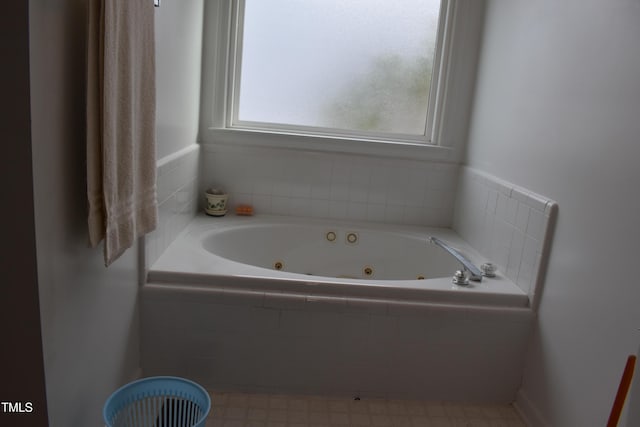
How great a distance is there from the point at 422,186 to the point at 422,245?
357 millimetres

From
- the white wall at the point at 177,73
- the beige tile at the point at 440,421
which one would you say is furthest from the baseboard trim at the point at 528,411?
the white wall at the point at 177,73

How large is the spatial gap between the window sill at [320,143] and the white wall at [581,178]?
60 cm

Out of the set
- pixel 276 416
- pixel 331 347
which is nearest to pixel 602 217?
pixel 331 347

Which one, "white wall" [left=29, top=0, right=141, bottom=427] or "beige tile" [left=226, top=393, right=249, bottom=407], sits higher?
"white wall" [left=29, top=0, right=141, bottom=427]

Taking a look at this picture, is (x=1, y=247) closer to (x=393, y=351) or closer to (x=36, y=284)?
(x=36, y=284)

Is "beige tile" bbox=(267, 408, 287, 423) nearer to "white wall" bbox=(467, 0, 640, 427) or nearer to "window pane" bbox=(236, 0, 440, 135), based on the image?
"white wall" bbox=(467, 0, 640, 427)

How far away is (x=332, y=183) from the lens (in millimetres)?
2883

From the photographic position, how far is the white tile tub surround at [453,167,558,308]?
198cm

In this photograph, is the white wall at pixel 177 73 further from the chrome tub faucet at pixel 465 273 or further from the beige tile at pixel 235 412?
the chrome tub faucet at pixel 465 273

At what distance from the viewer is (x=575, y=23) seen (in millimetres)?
1862

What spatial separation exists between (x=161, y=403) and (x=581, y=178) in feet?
5.08

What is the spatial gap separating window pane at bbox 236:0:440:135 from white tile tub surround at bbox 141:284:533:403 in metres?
1.27

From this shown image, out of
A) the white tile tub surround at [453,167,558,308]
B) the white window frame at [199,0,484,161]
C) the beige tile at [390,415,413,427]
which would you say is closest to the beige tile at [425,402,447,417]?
the beige tile at [390,415,413,427]

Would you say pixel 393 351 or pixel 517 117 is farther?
pixel 517 117
